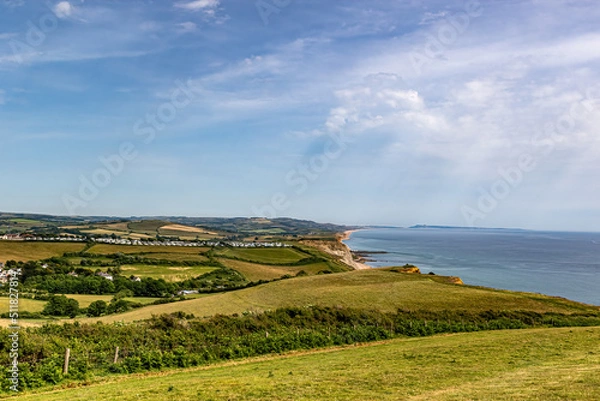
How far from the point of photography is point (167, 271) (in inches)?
3529

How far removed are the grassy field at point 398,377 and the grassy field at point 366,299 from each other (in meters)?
19.6

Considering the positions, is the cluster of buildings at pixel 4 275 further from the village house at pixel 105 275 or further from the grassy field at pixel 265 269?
the grassy field at pixel 265 269

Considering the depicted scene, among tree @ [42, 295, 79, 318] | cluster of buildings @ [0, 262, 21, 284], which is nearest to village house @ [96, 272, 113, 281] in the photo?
cluster of buildings @ [0, 262, 21, 284]

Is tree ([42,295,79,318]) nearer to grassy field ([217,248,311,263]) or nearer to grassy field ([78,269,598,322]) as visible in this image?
grassy field ([78,269,598,322])

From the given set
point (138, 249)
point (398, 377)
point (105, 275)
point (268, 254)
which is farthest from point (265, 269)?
point (398, 377)

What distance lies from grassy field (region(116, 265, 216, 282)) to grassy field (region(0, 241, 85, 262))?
20.5 meters

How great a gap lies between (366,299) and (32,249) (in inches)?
3399

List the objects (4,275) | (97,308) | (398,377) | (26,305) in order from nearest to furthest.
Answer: (398,377) < (26,305) < (97,308) < (4,275)

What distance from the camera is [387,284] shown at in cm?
5875

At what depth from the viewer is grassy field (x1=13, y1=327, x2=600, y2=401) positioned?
43.1 feet

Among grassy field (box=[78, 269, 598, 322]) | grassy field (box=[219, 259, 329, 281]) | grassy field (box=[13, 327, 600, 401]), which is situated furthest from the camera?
grassy field (box=[219, 259, 329, 281])

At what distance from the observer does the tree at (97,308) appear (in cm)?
5195

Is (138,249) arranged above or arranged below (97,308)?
above

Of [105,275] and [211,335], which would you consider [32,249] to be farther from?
[211,335]
